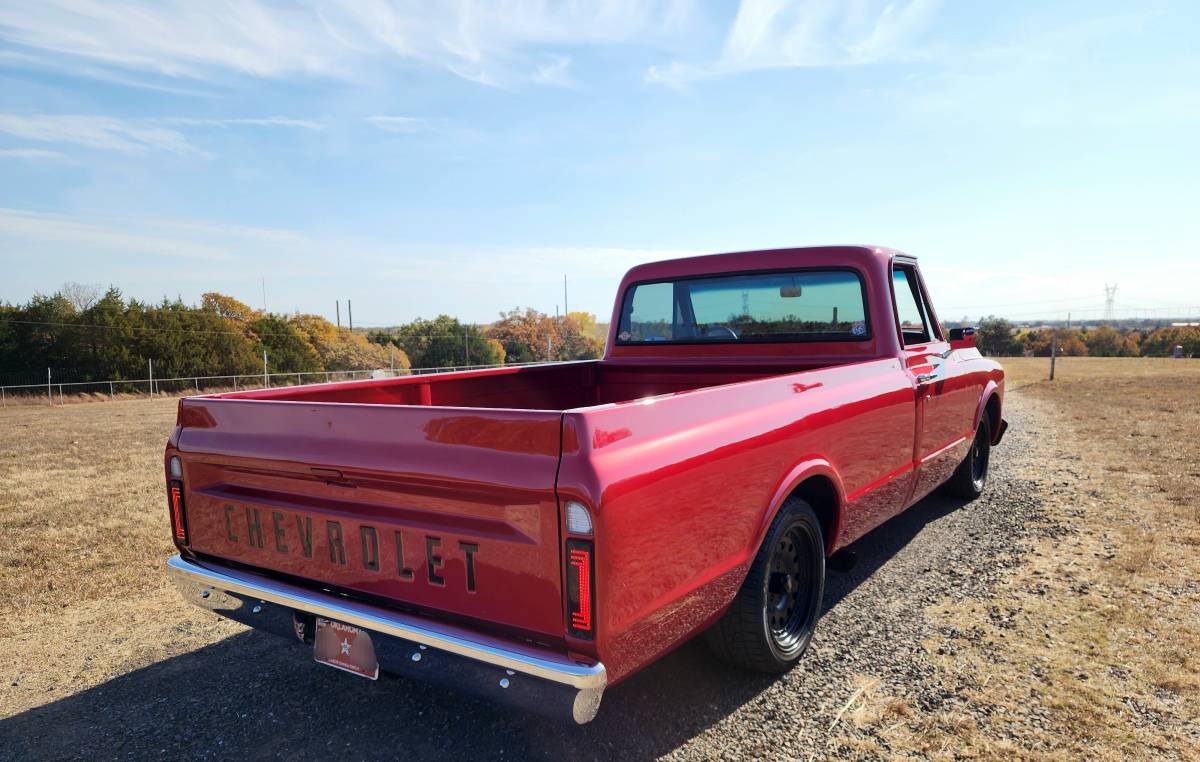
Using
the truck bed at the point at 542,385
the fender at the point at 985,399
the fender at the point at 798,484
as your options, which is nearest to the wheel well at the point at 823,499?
the fender at the point at 798,484

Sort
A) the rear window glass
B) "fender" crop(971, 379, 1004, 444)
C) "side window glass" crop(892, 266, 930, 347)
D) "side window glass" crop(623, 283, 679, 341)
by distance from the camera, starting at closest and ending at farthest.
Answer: the rear window glass
"side window glass" crop(892, 266, 930, 347)
"side window glass" crop(623, 283, 679, 341)
"fender" crop(971, 379, 1004, 444)

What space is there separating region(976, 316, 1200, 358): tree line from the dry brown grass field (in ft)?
121

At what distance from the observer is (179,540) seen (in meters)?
3.00

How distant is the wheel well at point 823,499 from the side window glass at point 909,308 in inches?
61.0

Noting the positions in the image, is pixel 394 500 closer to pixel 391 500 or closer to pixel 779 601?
pixel 391 500

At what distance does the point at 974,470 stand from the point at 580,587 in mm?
5218

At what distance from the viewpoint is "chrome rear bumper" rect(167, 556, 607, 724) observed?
79.0 inches

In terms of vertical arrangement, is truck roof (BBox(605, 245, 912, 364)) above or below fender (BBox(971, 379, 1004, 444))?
above

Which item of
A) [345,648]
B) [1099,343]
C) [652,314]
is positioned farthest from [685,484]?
[1099,343]

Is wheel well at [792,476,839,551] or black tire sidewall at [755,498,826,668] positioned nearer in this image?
black tire sidewall at [755,498,826,668]

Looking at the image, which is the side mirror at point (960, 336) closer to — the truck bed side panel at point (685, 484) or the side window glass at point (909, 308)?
the side window glass at point (909, 308)

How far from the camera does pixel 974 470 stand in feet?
20.0

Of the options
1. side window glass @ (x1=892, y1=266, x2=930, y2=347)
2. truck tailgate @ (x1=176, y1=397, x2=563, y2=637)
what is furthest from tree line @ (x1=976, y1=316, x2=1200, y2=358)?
truck tailgate @ (x1=176, y1=397, x2=563, y2=637)

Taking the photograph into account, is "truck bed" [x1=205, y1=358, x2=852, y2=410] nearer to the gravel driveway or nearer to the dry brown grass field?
the gravel driveway
